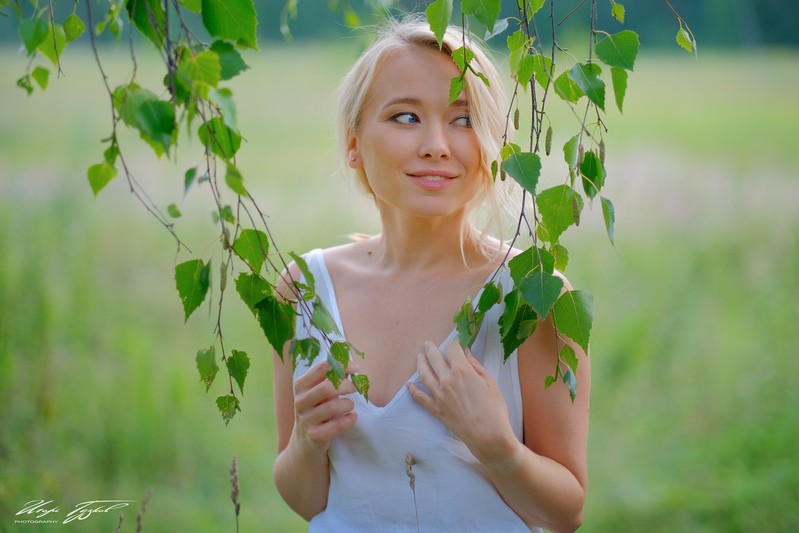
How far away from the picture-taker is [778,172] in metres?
3.95

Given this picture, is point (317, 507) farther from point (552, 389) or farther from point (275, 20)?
point (275, 20)

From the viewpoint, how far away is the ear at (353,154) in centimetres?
176

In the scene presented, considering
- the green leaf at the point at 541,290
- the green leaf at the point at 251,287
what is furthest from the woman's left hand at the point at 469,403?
the green leaf at the point at 251,287

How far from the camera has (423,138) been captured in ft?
5.09

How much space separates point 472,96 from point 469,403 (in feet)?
1.79

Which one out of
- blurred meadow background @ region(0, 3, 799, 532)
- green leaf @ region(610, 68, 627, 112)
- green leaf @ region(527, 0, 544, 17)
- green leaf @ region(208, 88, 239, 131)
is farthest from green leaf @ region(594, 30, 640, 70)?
blurred meadow background @ region(0, 3, 799, 532)

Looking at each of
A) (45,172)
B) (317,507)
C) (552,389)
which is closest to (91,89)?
(45,172)

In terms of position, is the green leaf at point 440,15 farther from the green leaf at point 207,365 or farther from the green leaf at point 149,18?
the green leaf at point 207,365

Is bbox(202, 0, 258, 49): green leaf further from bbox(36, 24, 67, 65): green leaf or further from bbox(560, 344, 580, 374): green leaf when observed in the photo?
bbox(560, 344, 580, 374): green leaf

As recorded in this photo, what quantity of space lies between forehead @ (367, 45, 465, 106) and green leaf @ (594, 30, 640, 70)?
1.79 ft

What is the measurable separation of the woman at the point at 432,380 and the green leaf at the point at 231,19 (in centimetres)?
63

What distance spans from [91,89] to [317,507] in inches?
124

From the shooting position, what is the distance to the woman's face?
1.55 meters

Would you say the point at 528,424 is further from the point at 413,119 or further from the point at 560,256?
the point at 413,119
